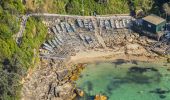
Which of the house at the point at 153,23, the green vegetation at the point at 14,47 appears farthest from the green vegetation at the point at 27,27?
the house at the point at 153,23

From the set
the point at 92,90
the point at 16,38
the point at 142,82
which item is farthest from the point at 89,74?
the point at 16,38

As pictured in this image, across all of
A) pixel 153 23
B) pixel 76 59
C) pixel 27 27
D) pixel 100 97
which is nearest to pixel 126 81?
pixel 100 97

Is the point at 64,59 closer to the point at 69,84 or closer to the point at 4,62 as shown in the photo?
the point at 69,84

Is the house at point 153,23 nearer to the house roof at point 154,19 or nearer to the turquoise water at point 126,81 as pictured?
the house roof at point 154,19

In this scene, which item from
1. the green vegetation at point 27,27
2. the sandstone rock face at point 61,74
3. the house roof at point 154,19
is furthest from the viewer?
the house roof at point 154,19

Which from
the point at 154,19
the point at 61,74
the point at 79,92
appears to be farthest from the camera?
the point at 154,19

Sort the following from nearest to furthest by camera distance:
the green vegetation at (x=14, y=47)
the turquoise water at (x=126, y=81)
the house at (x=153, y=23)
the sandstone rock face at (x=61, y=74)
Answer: the green vegetation at (x=14, y=47) < the sandstone rock face at (x=61, y=74) < the turquoise water at (x=126, y=81) < the house at (x=153, y=23)

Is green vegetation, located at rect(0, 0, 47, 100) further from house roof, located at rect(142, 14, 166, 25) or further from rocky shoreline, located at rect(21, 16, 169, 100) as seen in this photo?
house roof, located at rect(142, 14, 166, 25)

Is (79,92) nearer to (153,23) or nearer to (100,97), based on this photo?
(100,97)
